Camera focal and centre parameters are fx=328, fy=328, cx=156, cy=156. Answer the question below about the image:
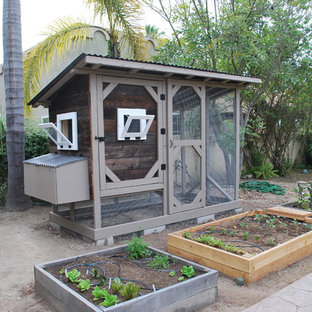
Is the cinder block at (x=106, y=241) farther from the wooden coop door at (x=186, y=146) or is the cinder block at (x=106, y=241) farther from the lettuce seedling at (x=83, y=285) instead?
the lettuce seedling at (x=83, y=285)

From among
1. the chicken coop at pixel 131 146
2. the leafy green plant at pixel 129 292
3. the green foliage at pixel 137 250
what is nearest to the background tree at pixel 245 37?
the chicken coop at pixel 131 146

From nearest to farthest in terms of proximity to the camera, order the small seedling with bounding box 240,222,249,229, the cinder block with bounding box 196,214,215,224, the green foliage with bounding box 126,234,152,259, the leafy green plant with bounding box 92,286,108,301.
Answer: the leafy green plant with bounding box 92,286,108,301
the green foliage with bounding box 126,234,152,259
the small seedling with bounding box 240,222,249,229
the cinder block with bounding box 196,214,215,224

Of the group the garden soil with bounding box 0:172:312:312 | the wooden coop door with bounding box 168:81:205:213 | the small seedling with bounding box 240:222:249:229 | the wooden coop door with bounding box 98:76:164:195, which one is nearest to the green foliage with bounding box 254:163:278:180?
the garden soil with bounding box 0:172:312:312

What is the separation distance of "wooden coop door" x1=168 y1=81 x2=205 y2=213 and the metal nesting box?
Answer: 4.52 ft

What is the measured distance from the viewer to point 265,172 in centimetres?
1070

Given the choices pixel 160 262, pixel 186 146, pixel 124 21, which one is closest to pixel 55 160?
pixel 186 146

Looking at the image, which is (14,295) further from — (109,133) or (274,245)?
(274,245)

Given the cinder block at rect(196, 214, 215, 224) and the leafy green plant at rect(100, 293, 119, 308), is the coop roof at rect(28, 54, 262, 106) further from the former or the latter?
the leafy green plant at rect(100, 293, 119, 308)

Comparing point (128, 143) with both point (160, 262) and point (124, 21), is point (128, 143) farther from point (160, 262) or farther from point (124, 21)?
point (124, 21)

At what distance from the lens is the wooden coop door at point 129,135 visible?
14.3 feet

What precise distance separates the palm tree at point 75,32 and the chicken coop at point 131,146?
7.93 feet

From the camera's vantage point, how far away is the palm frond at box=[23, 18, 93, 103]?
729cm

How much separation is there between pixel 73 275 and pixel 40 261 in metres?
1.27

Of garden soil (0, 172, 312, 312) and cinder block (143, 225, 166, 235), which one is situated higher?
cinder block (143, 225, 166, 235)
